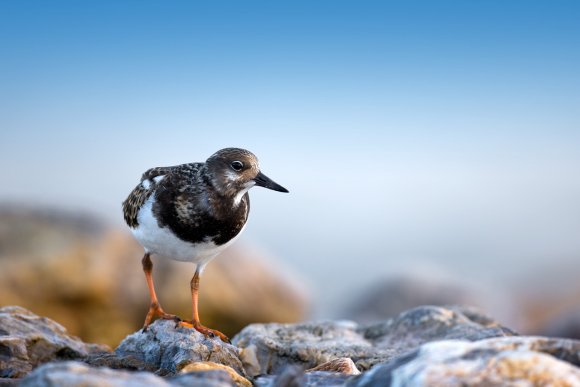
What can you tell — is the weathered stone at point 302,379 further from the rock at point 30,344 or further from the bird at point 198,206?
the rock at point 30,344

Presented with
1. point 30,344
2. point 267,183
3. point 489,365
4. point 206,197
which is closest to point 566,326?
point 267,183

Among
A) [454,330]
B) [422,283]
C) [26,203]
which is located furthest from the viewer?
[422,283]

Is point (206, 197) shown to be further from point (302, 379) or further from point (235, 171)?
point (302, 379)

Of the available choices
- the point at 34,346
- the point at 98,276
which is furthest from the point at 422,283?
the point at 34,346

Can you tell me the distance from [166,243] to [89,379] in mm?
3032

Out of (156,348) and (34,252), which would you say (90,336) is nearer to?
(34,252)

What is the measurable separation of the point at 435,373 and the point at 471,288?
1267 centimetres

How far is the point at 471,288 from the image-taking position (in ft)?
53.1

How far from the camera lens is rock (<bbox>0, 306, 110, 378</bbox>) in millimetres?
6098

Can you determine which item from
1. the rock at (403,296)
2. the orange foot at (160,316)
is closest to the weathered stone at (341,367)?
the orange foot at (160,316)

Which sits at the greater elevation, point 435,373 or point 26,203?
point 26,203

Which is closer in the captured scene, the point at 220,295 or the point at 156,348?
the point at 156,348

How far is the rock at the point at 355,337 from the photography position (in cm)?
692

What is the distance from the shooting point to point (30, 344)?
6.43 meters
